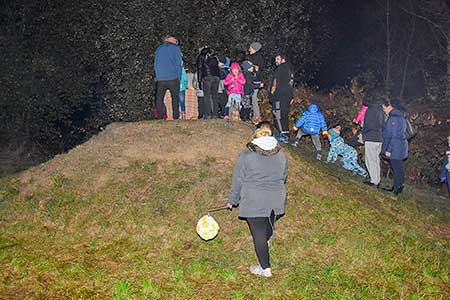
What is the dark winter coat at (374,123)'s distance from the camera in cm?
1092

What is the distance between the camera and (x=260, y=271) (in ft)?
24.9

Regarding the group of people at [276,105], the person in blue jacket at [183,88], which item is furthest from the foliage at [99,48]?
the group of people at [276,105]

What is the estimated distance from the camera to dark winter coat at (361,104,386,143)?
10.9 m

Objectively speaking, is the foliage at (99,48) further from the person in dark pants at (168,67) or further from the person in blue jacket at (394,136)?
the person in blue jacket at (394,136)

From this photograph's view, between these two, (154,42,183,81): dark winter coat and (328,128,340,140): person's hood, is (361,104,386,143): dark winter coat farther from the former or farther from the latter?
(154,42,183,81): dark winter coat

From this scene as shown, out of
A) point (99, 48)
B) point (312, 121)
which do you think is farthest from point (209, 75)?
point (99, 48)

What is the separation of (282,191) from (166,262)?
211 cm

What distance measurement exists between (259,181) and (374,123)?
189 inches

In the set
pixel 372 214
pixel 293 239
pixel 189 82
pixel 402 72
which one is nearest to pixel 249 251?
pixel 293 239

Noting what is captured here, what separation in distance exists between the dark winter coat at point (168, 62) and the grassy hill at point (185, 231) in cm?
121

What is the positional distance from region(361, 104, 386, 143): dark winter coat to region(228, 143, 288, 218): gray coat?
4520 millimetres

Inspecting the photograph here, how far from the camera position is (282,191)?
7184 mm

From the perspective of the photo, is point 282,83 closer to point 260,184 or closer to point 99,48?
point 260,184

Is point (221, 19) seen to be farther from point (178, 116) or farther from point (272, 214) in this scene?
point (272, 214)
